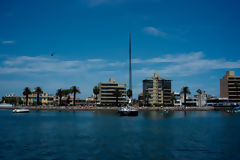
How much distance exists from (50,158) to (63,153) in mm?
3041

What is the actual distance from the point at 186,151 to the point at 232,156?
575 cm

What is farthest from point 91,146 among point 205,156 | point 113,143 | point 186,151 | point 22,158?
point 205,156

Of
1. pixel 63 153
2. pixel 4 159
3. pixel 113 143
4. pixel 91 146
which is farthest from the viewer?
pixel 113 143

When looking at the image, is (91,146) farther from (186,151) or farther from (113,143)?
(186,151)

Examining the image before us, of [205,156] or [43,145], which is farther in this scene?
[43,145]

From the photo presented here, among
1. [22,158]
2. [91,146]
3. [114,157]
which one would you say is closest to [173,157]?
[114,157]

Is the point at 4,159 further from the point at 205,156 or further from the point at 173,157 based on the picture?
the point at 205,156

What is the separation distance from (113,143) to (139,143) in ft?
13.7

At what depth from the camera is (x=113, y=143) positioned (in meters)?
41.1

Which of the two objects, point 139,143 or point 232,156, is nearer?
point 232,156

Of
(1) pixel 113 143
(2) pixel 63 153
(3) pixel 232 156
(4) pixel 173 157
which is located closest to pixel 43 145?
(2) pixel 63 153

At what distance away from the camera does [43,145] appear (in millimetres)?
39250

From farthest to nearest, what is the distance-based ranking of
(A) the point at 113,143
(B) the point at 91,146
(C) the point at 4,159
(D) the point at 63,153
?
(A) the point at 113,143
(B) the point at 91,146
(D) the point at 63,153
(C) the point at 4,159

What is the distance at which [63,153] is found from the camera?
3341 cm
